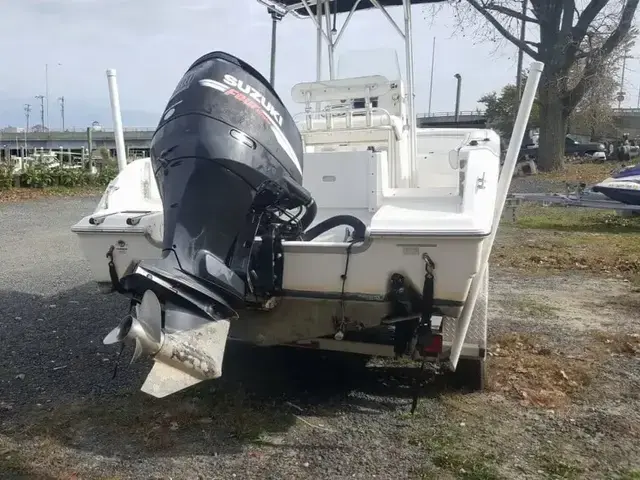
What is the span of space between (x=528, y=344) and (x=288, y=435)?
236 centimetres

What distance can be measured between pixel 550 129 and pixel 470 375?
2027cm

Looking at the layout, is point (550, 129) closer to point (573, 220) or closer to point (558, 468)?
point (573, 220)

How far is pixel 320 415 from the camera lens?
3.90 m

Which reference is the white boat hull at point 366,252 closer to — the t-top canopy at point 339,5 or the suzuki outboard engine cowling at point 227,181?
the suzuki outboard engine cowling at point 227,181

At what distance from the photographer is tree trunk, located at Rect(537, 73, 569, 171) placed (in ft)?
74.1

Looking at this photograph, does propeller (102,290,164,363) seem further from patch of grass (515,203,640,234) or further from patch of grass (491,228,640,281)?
patch of grass (515,203,640,234)

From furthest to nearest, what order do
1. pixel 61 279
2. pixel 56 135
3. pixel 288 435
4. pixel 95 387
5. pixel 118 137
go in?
pixel 56 135, pixel 61 279, pixel 118 137, pixel 95 387, pixel 288 435

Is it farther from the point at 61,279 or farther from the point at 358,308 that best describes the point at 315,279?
the point at 61,279

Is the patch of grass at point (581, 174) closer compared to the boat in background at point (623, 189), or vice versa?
the boat in background at point (623, 189)

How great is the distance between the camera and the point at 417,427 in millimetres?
3725

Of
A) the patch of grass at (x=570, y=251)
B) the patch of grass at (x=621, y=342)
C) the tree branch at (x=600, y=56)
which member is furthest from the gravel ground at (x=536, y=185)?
the patch of grass at (x=621, y=342)

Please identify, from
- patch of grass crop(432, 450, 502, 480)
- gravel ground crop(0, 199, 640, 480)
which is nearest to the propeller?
gravel ground crop(0, 199, 640, 480)

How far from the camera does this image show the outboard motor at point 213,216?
9.02 ft

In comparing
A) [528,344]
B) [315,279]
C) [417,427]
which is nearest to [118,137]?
[315,279]
